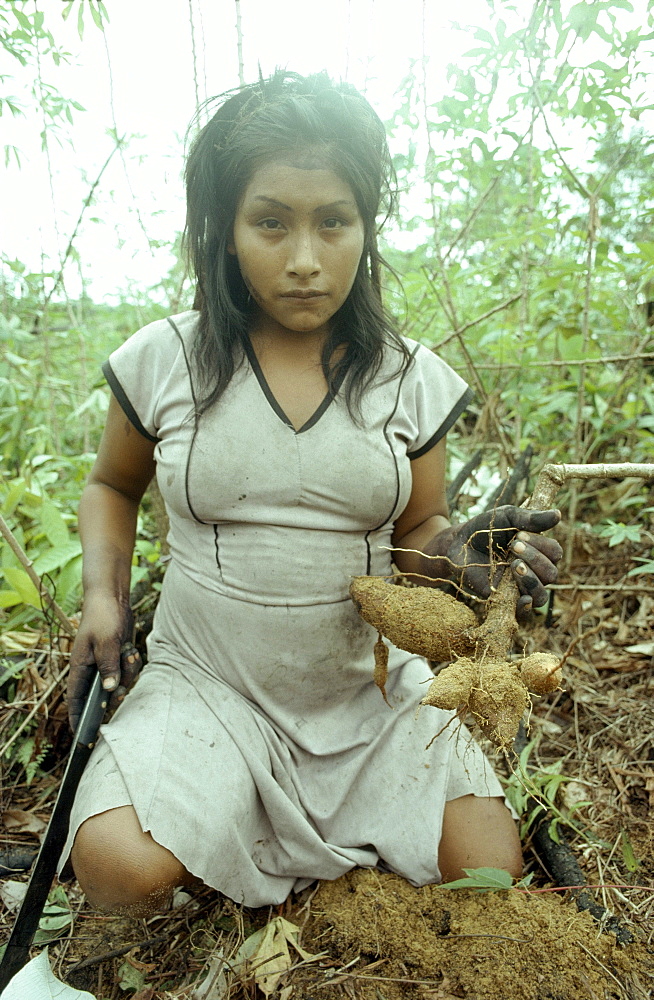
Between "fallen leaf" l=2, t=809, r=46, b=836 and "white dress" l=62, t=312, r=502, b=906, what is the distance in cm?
43

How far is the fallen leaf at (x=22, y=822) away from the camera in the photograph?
5.35ft

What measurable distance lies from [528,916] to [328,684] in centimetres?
61

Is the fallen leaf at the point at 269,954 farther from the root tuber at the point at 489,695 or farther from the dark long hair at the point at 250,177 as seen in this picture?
the dark long hair at the point at 250,177

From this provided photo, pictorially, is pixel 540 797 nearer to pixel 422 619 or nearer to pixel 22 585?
pixel 422 619

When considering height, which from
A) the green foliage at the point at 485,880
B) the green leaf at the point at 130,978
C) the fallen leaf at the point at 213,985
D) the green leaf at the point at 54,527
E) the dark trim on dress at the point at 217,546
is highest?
the dark trim on dress at the point at 217,546

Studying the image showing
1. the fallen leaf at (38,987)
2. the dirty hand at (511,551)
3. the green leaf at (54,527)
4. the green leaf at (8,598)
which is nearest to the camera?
the fallen leaf at (38,987)

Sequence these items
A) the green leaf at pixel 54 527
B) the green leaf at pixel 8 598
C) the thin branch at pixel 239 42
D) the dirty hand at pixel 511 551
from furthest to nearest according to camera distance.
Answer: the green leaf at pixel 54 527 → the green leaf at pixel 8 598 → the thin branch at pixel 239 42 → the dirty hand at pixel 511 551

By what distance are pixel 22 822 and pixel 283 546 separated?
0.98 m

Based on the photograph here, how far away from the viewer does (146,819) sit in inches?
48.8

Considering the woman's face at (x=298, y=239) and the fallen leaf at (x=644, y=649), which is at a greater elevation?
the woman's face at (x=298, y=239)

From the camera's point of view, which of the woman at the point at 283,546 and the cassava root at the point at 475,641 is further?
the woman at the point at 283,546

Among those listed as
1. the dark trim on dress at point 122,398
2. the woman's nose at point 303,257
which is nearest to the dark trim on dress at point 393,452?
the woman's nose at point 303,257

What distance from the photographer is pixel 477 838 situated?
1.47m

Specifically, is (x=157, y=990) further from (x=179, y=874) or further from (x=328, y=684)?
(x=328, y=684)
